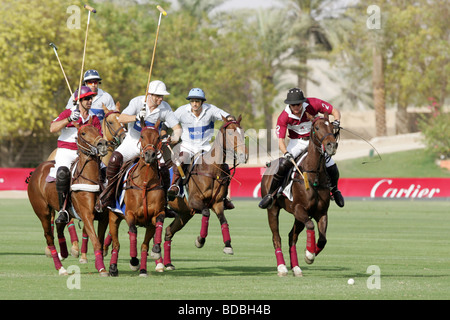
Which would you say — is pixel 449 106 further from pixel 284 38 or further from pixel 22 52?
pixel 22 52

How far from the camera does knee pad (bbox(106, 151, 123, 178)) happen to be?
46.7 ft

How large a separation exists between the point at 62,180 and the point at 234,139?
3.00m

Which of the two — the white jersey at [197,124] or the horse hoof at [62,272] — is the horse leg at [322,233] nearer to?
the white jersey at [197,124]

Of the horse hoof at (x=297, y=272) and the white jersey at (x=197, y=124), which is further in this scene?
the white jersey at (x=197, y=124)

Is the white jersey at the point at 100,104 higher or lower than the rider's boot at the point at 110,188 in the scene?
higher

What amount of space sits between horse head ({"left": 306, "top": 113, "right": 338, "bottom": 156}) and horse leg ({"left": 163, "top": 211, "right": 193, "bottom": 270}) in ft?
10.3

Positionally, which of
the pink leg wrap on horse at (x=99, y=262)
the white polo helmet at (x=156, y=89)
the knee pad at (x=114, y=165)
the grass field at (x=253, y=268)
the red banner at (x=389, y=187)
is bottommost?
the red banner at (x=389, y=187)

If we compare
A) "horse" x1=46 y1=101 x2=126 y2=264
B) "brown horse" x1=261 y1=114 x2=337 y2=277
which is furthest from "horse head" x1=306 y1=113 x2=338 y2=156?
"horse" x1=46 y1=101 x2=126 y2=264

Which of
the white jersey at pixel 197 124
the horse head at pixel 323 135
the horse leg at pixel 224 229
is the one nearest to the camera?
the horse head at pixel 323 135

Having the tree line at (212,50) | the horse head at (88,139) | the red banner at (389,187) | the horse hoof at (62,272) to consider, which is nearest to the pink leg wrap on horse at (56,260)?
the horse hoof at (62,272)

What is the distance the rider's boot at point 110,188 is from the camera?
46.0ft

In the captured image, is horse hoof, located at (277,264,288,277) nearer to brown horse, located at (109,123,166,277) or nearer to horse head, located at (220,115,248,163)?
brown horse, located at (109,123,166,277)

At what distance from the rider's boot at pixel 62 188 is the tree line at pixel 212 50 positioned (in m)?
37.7
